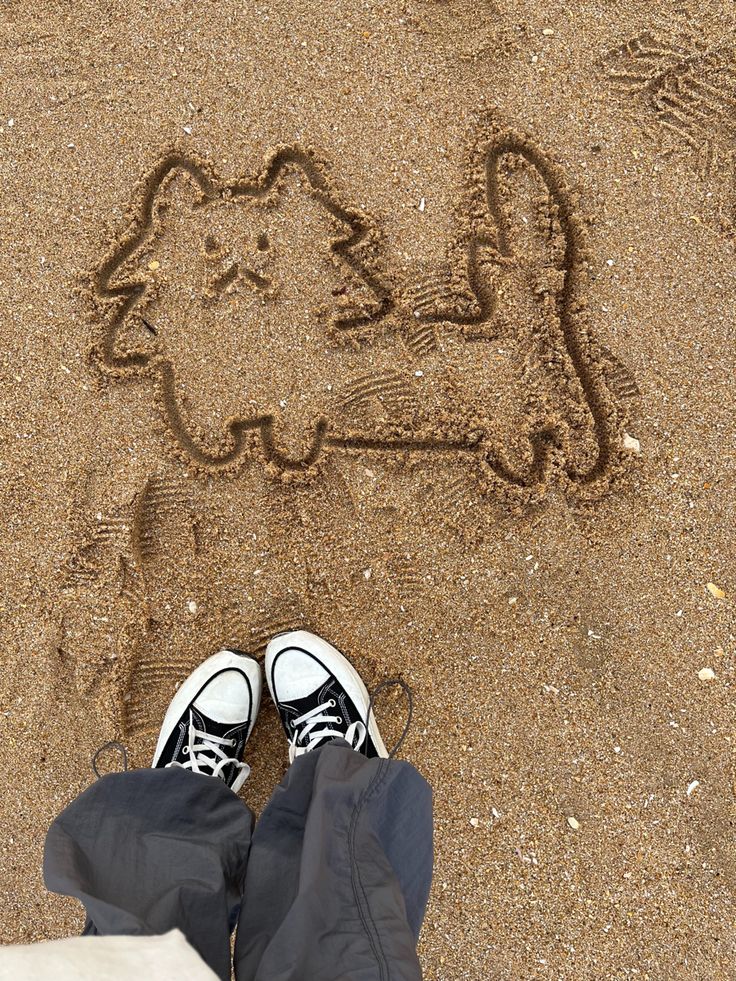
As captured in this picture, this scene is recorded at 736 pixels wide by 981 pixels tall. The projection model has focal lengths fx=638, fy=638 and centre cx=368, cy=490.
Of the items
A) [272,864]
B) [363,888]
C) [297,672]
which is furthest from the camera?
[297,672]

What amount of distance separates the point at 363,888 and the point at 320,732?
0.52 metres

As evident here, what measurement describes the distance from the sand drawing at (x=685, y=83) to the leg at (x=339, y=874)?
1.84 m

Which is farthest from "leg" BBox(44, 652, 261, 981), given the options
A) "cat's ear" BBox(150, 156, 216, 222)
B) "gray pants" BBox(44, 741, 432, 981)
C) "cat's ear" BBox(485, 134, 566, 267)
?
"cat's ear" BBox(485, 134, 566, 267)

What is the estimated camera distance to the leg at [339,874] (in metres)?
1.17

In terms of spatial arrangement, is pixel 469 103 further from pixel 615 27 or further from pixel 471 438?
pixel 471 438

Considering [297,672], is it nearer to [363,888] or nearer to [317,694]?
[317,694]

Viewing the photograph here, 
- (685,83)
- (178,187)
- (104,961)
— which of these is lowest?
(104,961)

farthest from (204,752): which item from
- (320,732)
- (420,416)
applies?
(420,416)

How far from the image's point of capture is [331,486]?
1775 mm

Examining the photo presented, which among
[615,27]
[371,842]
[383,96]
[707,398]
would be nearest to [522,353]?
[707,398]

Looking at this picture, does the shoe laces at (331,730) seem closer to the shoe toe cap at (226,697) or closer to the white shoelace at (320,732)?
the white shoelace at (320,732)

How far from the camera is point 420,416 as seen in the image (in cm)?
178

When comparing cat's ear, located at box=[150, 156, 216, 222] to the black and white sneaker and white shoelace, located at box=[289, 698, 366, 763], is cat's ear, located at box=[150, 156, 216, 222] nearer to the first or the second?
the black and white sneaker

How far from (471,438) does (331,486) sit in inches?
16.2
